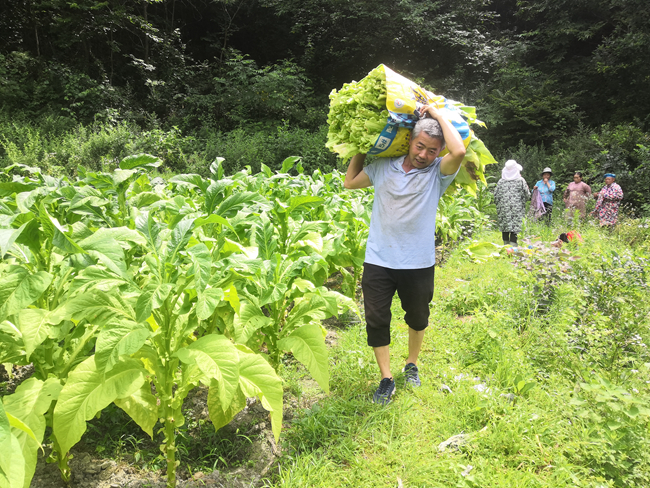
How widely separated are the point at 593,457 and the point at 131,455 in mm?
2364

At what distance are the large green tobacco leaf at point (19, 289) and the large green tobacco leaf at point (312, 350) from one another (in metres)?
1.15

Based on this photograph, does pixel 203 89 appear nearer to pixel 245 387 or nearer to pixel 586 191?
pixel 586 191

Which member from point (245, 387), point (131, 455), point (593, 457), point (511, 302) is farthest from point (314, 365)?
point (511, 302)

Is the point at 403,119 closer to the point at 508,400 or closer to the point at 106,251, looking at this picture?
the point at 106,251

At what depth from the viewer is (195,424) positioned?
223 cm

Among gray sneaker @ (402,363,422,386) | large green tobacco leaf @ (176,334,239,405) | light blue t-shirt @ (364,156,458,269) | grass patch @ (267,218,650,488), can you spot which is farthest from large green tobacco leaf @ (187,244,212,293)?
gray sneaker @ (402,363,422,386)

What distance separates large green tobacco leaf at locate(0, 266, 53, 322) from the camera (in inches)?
56.8

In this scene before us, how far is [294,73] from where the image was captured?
18.3 m

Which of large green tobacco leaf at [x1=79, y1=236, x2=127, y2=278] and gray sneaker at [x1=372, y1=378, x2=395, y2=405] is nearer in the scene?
large green tobacco leaf at [x1=79, y1=236, x2=127, y2=278]

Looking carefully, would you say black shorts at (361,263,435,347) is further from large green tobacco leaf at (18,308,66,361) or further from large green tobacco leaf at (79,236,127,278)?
large green tobacco leaf at (18,308,66,361)

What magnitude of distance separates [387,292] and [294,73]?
1777 cm

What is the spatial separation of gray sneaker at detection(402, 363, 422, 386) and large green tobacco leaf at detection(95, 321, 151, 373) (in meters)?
1.88

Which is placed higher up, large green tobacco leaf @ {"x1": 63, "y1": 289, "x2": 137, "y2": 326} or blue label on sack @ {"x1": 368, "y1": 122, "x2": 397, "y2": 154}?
blue label on sack @ {"x1": 368, "y1": 122, "x2": 397, "y2": 154}

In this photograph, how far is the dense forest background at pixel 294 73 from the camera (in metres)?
12.9
